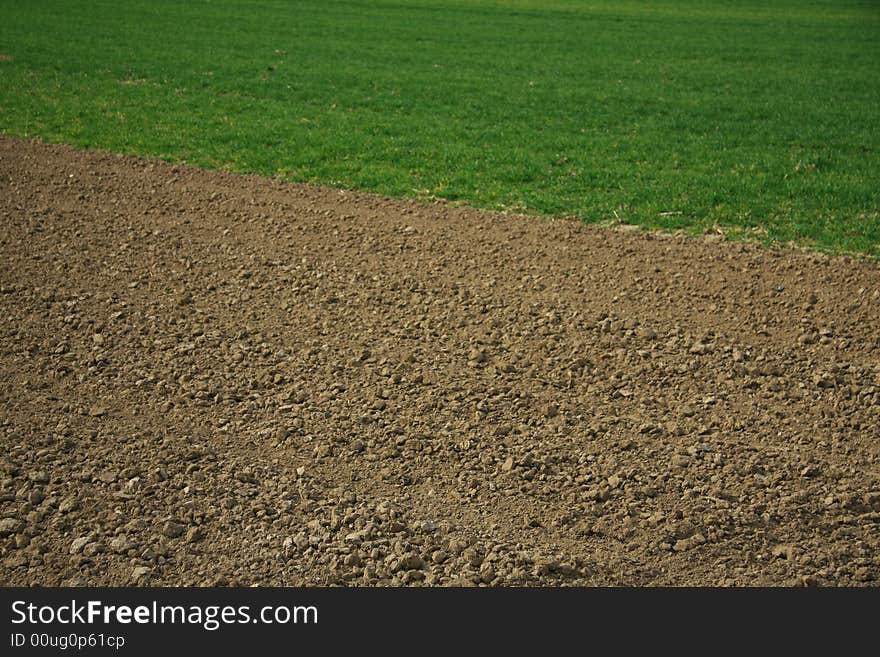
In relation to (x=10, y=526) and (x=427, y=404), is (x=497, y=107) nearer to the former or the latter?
(x=427, y=404)

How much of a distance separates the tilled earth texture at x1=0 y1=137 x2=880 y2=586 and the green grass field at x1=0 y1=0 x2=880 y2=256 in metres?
1.35

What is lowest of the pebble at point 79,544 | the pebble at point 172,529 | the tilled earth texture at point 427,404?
the pebble at point 79,544

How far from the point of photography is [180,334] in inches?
246

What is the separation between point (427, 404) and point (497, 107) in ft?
30.1

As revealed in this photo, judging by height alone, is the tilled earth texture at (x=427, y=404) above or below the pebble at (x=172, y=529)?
above

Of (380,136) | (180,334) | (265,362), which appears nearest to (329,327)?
(265,362)

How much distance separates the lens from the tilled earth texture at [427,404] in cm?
418

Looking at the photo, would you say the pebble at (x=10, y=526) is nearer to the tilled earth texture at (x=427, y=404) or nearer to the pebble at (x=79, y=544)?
the tilled earth texture at (x=427, y=404)

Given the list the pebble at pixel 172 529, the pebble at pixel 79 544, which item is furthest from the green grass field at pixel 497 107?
the pebble at pixel 79 544

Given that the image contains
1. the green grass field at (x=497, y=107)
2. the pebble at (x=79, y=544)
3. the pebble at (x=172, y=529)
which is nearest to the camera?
the pebble at (x=79, y=544)

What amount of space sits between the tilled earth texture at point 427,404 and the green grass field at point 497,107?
135 cm

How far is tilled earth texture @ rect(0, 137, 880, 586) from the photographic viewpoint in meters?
4.18

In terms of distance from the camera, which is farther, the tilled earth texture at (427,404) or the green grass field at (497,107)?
the green grass field at (497,107)

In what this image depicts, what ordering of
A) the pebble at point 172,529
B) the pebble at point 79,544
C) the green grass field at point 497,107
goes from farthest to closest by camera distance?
the green grass field at point 497,107 → the pebble at point 172,529 → the pebble at point 79,544
